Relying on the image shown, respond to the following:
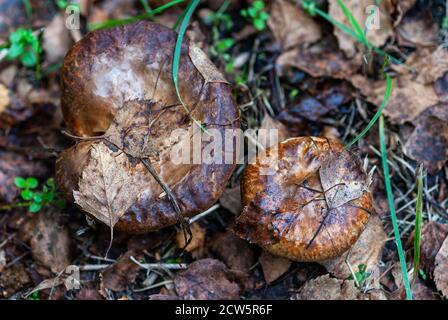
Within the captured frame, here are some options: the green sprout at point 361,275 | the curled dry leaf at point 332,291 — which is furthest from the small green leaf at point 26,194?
the green sprout at point 361,275

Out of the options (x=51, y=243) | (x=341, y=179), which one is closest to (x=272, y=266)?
(x=341, y=179)

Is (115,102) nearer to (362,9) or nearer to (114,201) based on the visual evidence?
(114,201)

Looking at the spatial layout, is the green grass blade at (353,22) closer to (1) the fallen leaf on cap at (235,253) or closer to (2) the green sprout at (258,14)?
(2) the green sprout at (258,14)

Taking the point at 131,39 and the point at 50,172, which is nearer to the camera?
the point at 131,39

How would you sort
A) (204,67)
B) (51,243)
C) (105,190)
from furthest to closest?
1. (51,243)
2. (204,67)
3. (105,190)

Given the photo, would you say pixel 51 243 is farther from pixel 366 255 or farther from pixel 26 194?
pixel 366 255

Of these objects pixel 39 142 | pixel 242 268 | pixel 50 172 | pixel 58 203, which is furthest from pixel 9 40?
pixel 242 268
